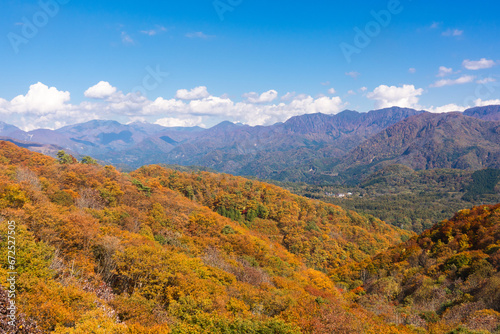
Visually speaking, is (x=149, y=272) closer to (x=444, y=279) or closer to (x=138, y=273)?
(x=138, y=273)

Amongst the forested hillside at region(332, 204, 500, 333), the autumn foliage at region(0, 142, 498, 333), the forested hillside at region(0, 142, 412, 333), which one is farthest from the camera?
the forested hillside at region(332, 204, 500, 333)

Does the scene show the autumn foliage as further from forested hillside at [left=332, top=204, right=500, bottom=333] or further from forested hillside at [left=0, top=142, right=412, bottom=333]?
forested hillside at [left=332, top=204, right=500, bottom=333]

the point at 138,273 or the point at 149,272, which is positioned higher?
the point at 149,272

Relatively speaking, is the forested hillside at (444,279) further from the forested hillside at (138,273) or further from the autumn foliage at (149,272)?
the forested hillside at (138,273)

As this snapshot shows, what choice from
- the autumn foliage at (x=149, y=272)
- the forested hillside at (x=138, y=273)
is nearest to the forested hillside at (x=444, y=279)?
the autumn foliage at (x=149, y=272)

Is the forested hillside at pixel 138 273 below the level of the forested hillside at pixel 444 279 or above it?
above

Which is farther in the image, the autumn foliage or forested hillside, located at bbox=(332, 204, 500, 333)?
forested hillside, located at bbox=(332, 204, 500, 333)

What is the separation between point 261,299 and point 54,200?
1381 inches

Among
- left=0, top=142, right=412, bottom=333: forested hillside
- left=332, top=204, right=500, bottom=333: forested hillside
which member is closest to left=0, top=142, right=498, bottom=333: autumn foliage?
left=0, top=142, right=412, bottom=333: forested hillside

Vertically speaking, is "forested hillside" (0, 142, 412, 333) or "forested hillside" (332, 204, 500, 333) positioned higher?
"forested hillside" (0, 142, 412, 333)

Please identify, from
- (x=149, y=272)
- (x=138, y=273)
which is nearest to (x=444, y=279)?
(x=149, y=272)

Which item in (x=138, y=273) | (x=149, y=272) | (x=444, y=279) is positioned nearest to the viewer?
(x=149, y=272)

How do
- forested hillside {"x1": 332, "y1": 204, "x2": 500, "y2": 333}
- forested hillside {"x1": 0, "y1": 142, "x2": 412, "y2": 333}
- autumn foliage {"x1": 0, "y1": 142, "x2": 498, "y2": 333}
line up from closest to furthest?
forested hillside {"x1": 0, "y1": 142, "x2": 412, "y2": 333} → autumn foliage {"x1": 0, "y1": 142, "x2": 498, "y2": 333} → forested hillside {"x1": 332, "y1": 204, "x2": 500, "y2": 333}

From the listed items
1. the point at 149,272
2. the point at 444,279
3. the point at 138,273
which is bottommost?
the point at 444,279
